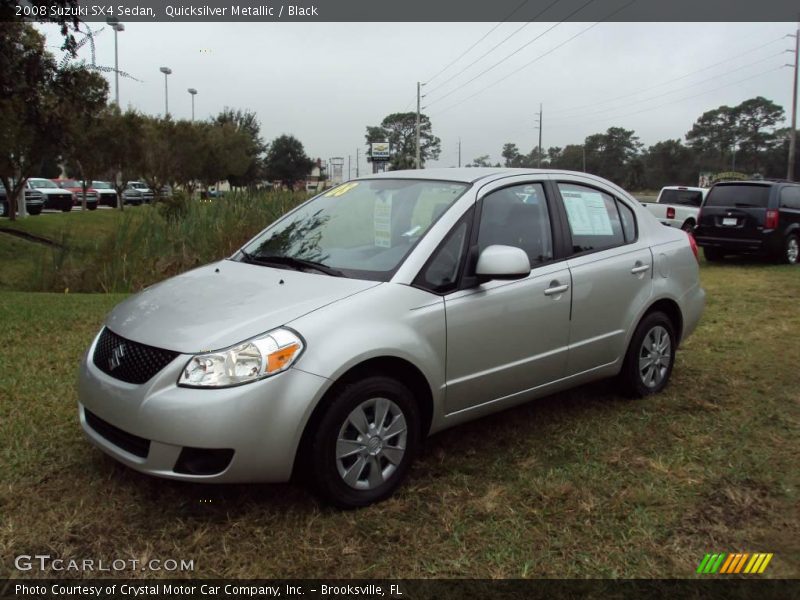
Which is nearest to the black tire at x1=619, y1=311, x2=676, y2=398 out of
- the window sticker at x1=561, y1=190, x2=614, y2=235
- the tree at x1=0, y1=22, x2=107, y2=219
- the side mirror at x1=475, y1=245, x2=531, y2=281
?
the window sticker at x1=561, y1=190, x2=614, y2=235

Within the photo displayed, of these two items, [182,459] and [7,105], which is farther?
[7,105]

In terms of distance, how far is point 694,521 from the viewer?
3264mm

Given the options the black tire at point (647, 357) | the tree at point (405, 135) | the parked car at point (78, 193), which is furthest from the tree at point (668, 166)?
the black tire at point (647, 357)

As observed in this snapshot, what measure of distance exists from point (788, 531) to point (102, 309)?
6747mm

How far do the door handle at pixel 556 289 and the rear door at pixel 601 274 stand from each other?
92 millimetres

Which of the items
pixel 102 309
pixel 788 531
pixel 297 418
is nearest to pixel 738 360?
pixel 788 531

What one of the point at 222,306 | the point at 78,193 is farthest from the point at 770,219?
the point at 78,193

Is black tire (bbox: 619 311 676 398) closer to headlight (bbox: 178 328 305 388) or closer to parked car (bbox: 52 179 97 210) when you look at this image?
headlight (bbox: 178 328 305 388)

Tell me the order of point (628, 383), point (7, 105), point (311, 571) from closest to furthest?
point (311, 571)
point (628, 383)
point (7, 105)

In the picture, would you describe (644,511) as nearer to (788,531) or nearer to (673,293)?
(788,531)

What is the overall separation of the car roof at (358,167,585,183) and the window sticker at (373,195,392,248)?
12.6 inches

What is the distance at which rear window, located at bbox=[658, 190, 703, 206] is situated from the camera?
17.8 metres

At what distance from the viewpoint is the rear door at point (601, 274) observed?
4.29 meters

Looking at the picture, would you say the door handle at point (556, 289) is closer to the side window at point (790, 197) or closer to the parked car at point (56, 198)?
the side window at point (790, 197)
